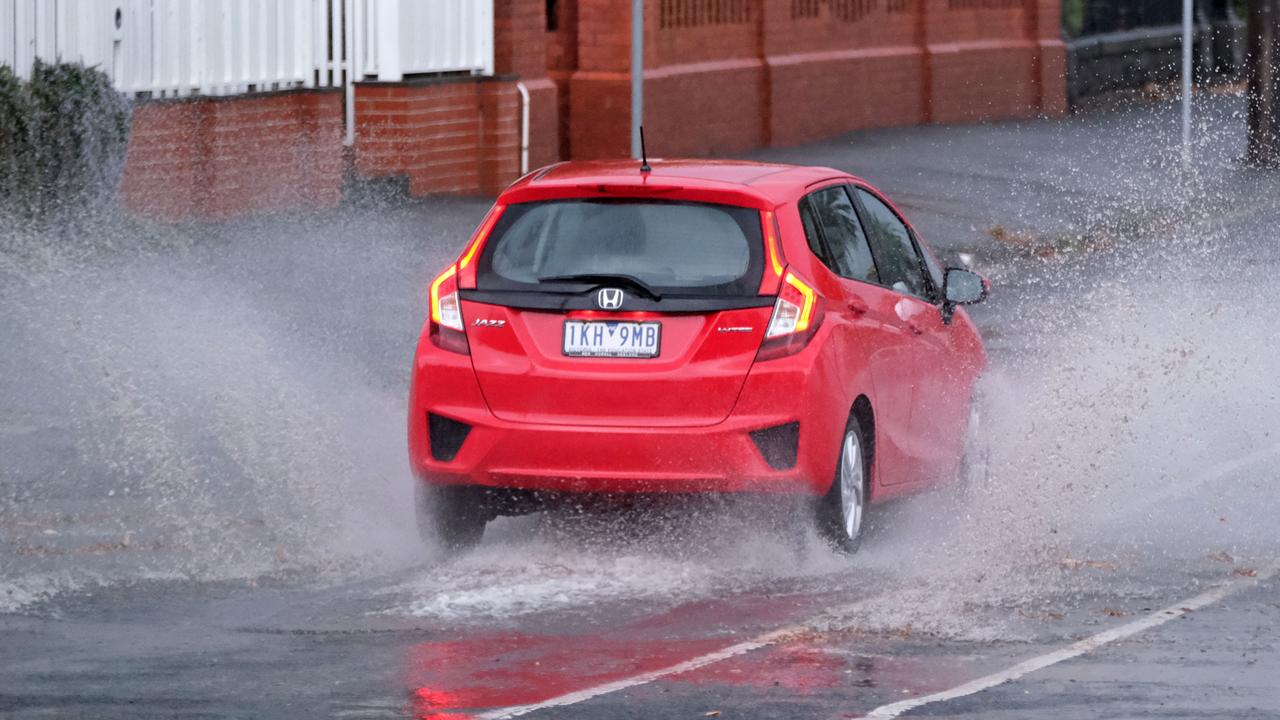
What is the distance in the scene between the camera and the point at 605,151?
28984 millimetres

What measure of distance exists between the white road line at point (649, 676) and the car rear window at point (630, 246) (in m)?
1.64

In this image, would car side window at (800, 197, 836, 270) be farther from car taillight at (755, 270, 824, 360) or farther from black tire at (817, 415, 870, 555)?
black tire at (817, 415, 870, 555)

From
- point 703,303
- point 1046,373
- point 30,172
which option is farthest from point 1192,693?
point 30,172

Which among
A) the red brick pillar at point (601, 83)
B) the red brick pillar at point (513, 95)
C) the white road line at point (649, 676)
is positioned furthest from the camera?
the red brick pillar at point (601, 83)

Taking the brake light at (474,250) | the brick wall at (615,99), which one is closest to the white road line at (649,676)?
the brake light at (474,250)

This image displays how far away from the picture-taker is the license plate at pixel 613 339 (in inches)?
364

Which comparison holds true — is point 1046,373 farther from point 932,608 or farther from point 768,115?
point 768,115

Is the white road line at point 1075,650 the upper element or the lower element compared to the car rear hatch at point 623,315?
lower

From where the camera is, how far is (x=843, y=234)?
10133mm

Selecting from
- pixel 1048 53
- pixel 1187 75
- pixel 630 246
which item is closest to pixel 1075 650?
pixel 630 246

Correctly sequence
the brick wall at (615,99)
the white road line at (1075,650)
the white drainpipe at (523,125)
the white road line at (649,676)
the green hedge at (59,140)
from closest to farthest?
the white road line at (649,676), the white road line at (1075,650), the green hedge at (59,140), the brick wall at (615,99), the white drainpipe at (523,125)

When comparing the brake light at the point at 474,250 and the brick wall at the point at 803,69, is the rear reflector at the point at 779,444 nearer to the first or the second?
the brake light at the point at 474,250

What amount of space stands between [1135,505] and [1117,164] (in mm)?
24691

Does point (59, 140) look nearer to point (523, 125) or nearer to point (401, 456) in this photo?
point (401, 456)
